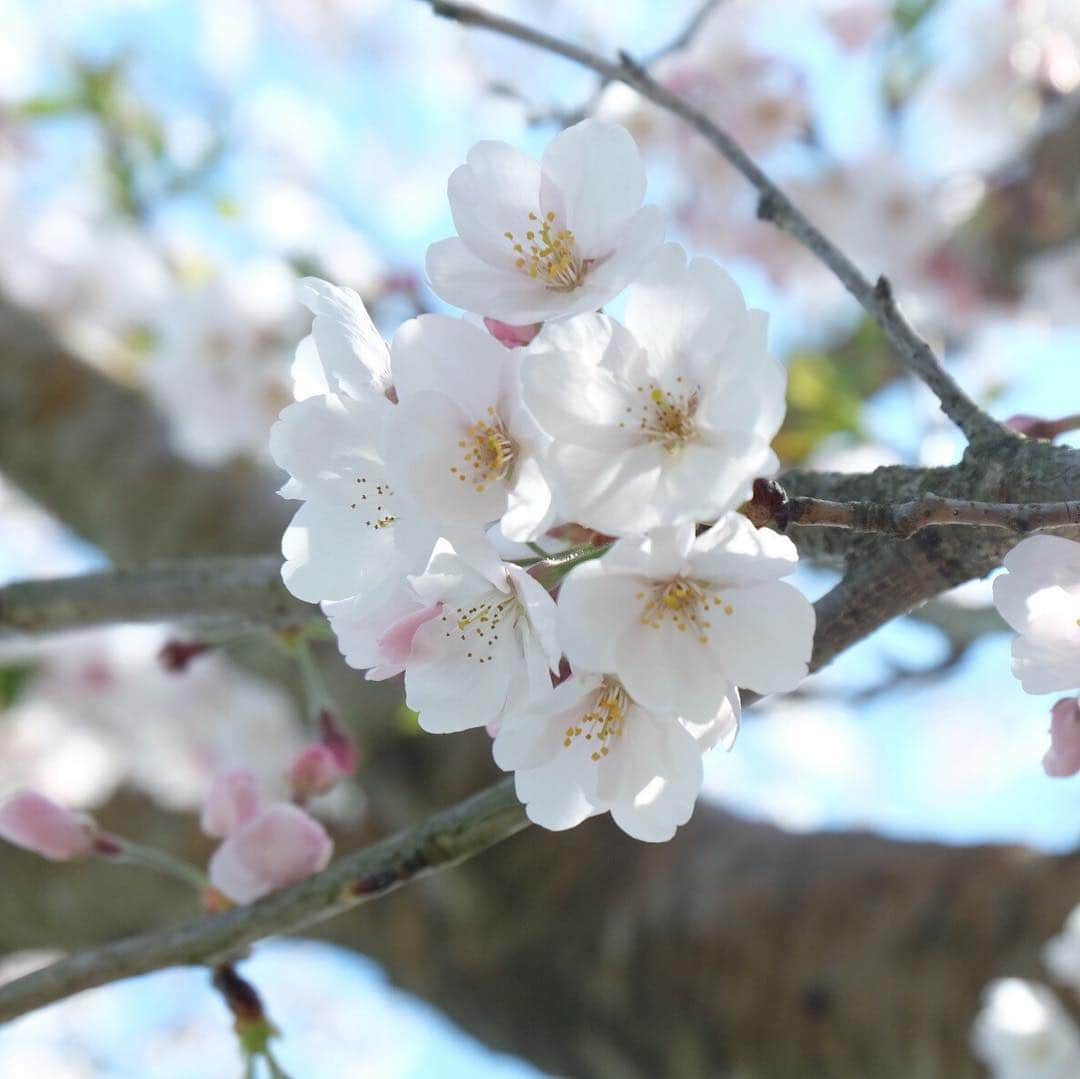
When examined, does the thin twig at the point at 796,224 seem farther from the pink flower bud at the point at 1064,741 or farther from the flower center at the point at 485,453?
the flower center at the point at 485,453

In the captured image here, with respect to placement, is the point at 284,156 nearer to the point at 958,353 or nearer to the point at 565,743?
the point at 958,353

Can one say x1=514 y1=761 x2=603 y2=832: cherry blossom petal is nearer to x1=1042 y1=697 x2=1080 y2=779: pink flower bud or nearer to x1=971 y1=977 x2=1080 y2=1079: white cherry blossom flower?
x1=1042 y1=697 x2=1080 y2=779: pink flower bud

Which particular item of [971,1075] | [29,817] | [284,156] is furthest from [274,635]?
[284,156]

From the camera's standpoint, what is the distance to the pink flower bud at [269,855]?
0.87 metres

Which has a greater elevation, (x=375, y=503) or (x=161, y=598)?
(x=161, y=598)

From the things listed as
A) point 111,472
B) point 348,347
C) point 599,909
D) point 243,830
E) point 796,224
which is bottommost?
point 243,830

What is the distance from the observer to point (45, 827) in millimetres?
1021

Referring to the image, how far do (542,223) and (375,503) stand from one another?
19 cm

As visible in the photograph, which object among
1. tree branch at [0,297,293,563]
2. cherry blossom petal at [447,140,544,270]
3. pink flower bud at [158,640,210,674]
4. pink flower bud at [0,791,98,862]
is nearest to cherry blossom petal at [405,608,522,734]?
cherry blossom petal at [447,140,544,270]

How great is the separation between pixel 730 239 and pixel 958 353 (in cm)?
105

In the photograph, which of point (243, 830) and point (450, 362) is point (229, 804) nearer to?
point (243, 830)

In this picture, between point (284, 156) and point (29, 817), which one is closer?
point (29, 817)

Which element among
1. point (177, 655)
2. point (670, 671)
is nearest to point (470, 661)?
point (670, 671)

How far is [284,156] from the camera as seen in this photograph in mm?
6207
